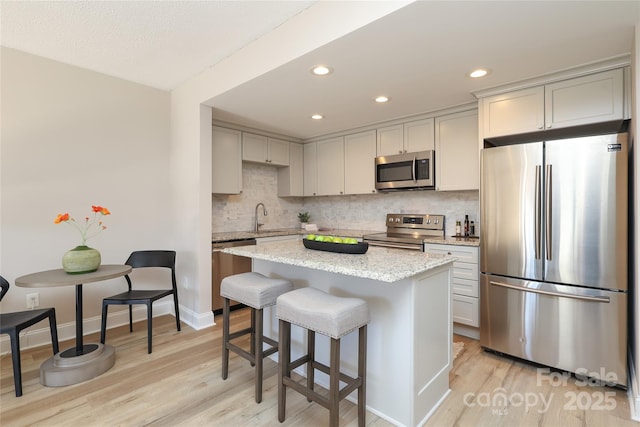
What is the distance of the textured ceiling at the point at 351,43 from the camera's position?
5.70 ft

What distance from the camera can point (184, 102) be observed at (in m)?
3.31

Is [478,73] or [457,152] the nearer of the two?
[478,73]

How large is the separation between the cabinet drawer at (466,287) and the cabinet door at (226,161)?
108 inches

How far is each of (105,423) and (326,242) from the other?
1.65m

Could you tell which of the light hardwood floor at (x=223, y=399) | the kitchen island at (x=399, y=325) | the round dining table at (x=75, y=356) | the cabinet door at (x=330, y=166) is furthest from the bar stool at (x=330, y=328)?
the cabinet door at (x=330, y=166)

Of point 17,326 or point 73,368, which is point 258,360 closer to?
point 73,368

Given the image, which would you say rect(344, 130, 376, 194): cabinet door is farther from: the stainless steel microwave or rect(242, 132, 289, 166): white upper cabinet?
rect(242, 132, 289, 166): white upper cabinet

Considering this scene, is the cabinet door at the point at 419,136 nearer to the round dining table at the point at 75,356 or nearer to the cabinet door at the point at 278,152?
the cabinet door at the point at 278,152

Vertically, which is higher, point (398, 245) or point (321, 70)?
point (321, 70)

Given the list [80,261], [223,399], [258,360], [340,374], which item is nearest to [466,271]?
[340,374]

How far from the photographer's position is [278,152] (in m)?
4.48

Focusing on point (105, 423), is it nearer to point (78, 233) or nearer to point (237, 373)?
point (237, 373)

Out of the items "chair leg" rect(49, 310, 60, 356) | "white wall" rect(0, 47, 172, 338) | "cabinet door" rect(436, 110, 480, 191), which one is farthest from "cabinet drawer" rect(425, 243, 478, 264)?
"chair leg" rect(49, 310, 60, 356)

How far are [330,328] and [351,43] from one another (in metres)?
1.71
